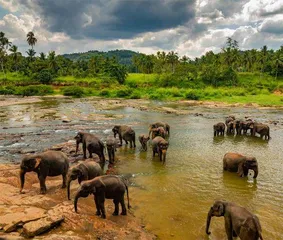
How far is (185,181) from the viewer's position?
495 inches

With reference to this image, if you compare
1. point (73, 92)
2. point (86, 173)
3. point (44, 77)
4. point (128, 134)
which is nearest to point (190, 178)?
point (86, 173)

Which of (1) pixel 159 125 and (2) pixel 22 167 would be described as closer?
(2) pixel 22 167

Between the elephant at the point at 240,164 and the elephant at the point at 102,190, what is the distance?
6.22 metres

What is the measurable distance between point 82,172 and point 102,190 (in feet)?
5.51

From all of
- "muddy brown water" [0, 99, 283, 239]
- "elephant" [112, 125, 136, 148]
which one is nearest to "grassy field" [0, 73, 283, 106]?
"muddy brown water" [0, 99, 283, 239]

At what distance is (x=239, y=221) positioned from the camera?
7062mm

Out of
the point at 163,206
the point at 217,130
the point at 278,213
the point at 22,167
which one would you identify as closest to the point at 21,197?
the point at 22,167

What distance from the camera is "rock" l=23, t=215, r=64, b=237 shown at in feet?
23.9

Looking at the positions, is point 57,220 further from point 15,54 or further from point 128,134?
point 15,54

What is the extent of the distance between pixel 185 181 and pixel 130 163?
3434 mm

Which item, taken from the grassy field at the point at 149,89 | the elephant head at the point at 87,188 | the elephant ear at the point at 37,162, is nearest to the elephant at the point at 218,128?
the elephant ear at the point at 37,162

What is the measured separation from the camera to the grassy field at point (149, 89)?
195 feet

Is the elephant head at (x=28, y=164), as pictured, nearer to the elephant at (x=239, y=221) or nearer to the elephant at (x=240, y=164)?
the elephant at (x=239, y=221)

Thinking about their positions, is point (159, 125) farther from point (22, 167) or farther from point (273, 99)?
point (273, 99)
